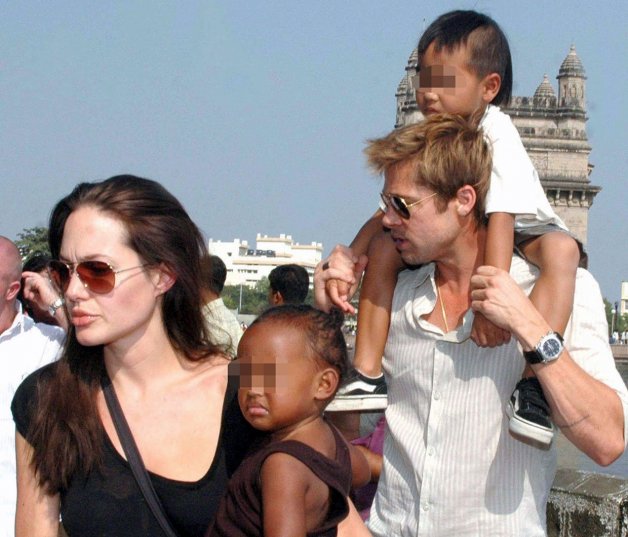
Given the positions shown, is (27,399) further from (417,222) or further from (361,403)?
(417,222)

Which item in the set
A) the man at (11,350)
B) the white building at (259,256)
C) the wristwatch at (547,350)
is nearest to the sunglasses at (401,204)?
→ the wristwatch at (547,350)

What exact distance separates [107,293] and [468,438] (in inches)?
40.7

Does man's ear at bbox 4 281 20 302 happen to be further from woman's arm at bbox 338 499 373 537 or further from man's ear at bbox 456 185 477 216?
woman's arm at bbox 338 499 373 537

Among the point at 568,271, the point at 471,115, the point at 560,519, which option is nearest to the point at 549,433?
the point at 568,271

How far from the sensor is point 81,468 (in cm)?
302

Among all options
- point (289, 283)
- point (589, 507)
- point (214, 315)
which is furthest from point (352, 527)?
point (289, 283)

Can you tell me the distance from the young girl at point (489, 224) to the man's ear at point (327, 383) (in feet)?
1.52

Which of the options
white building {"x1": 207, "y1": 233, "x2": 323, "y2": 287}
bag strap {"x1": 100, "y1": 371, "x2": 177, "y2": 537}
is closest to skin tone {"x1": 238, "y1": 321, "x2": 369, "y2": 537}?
bag strap {"x1": 100, "y1": 371, "x2": 177, "y2": 537}

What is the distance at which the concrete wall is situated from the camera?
515cm

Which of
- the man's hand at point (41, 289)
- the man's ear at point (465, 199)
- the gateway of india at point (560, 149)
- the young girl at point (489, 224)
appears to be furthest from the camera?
the gateway of india at point (560, 149)

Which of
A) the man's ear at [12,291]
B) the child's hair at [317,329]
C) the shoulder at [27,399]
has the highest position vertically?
the child's hair at [317,329]

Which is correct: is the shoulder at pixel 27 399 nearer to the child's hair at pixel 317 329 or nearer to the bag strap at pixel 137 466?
the bag strap at pixel 137 466

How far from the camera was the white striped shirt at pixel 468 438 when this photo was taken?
321 centimetres

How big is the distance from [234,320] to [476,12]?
3213mm
